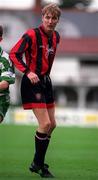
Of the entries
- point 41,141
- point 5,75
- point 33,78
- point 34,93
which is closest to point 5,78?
point 5,75

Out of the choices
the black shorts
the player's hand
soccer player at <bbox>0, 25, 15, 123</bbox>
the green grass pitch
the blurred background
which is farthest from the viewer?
the blurred background

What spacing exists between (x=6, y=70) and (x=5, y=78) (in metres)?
0.12

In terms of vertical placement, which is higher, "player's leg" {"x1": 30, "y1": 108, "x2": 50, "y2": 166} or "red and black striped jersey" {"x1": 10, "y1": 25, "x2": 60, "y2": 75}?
"red and black striped jersey" {"x1": 10, "y1": 25, "x2": 60, "y2": 75}

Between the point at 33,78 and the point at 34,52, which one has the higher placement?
the point at 34,52

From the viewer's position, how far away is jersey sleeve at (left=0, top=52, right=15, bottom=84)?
10938 mm

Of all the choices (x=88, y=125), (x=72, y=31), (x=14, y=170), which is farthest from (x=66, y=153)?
(x=72, y=31)

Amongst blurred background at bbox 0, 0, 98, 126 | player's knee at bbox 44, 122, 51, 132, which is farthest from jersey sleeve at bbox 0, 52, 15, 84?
blurred background at bbox 0, 0, 98, 126

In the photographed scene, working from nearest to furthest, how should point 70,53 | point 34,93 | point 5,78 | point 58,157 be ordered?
1. point 5,78
2. point 34,93
3. point 58,157
4. point 70,53

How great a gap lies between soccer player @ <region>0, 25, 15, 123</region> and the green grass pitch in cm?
94

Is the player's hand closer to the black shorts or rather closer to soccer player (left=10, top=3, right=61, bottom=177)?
soccer player (left=10, top=3, right=61, bottom=177)

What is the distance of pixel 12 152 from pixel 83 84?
4987 centimetres

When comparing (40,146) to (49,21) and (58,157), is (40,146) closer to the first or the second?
(49,21)

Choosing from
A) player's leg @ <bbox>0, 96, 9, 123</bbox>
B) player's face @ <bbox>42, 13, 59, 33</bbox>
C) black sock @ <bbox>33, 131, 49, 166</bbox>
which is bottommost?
black sock @ <bbox>33, 131, 49, 166</bbox>

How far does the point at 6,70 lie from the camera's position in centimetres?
1099
